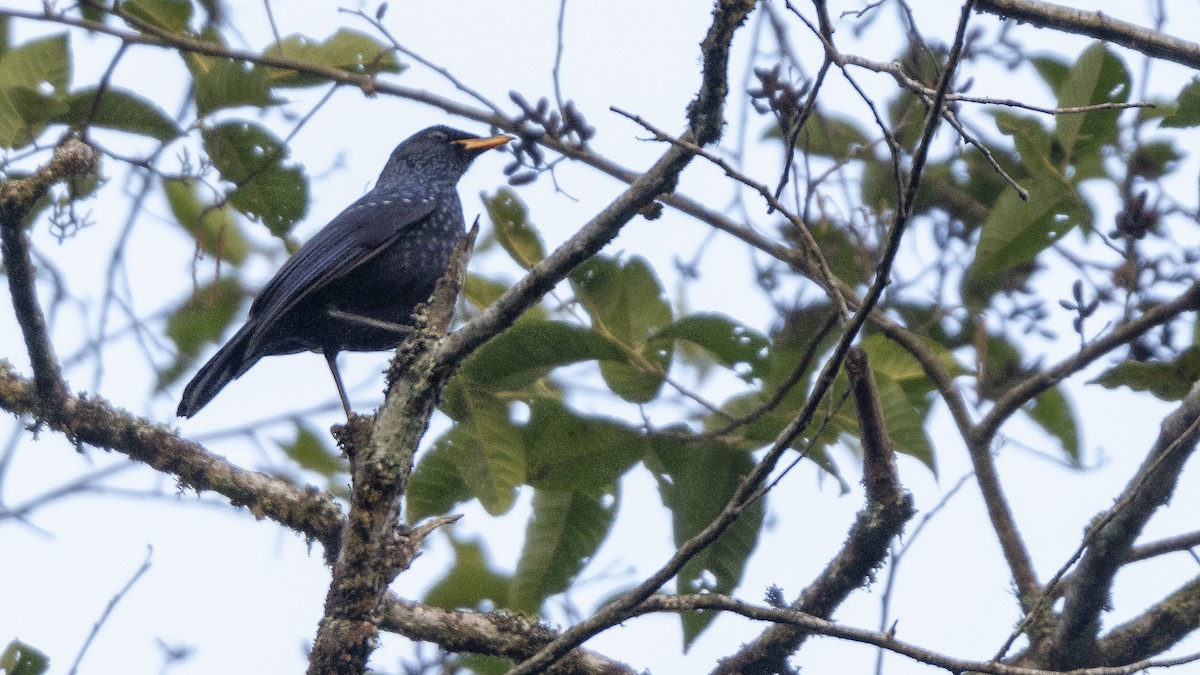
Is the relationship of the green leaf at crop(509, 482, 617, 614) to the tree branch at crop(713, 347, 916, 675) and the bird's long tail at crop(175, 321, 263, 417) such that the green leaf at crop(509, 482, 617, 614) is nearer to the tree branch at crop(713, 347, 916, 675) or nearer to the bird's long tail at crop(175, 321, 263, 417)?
the tree branch at crop(713, 347, 916, 675)

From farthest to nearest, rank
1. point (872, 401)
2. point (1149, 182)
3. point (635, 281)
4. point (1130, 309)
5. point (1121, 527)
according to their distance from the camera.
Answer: point (1149, 182)
point (1130, 309)
point (635, 281)
point (872, 401)
point (1121, 527)

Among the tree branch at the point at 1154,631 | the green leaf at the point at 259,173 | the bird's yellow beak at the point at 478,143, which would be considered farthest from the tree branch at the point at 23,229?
the tree branch at the point at 1154,631

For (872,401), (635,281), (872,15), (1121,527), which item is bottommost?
(1121,527)

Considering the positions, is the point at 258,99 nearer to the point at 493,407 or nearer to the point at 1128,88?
the point at 493,407

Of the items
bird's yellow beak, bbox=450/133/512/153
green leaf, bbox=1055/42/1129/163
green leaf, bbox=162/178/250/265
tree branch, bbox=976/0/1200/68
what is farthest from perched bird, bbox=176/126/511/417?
tree branch, bbox=976/0/1200/68

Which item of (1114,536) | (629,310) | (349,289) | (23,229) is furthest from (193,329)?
(1114,536)

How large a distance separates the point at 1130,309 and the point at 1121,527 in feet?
4.26

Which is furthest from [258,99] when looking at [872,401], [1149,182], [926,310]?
[1149,182]

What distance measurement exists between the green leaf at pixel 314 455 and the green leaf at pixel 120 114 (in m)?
1.50

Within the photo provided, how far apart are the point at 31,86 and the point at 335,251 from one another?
1.26 m

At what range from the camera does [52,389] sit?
3.96m

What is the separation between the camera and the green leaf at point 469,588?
14.9 feet

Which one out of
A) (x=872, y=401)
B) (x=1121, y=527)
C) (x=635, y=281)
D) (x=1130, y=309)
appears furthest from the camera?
(x=1130, y=309)

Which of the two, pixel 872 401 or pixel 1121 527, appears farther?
pixel 872 401
